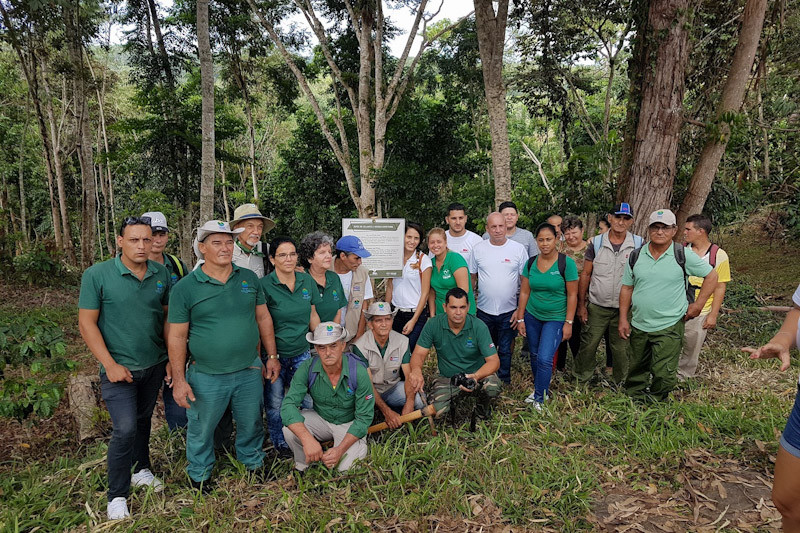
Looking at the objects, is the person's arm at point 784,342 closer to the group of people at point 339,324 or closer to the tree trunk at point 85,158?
the group of people at point 339,324

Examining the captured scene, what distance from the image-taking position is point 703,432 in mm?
3898

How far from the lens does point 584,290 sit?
193 inches

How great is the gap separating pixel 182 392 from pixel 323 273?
1.46m

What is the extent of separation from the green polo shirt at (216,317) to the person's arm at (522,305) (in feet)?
8.66

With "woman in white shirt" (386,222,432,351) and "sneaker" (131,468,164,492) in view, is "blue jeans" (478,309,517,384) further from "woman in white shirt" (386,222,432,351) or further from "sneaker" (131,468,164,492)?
"sneaker" (131,468,164,492)

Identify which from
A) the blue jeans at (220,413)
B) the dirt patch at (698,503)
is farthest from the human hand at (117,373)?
the dirt patch at (698,503)

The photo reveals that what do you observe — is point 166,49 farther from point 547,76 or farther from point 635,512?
point 635,512

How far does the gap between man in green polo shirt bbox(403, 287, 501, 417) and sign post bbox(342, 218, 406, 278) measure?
1102 mm

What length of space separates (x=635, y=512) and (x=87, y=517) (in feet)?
11.8

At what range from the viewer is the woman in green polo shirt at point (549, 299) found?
450cm

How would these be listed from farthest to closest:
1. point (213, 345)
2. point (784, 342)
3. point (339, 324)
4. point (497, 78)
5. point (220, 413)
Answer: point (497, 78) → point (339, 324) → point (220, 413) → point (213, 345) → point (784, 342)

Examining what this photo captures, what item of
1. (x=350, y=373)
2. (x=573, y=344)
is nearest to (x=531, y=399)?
(x=573, y=344)

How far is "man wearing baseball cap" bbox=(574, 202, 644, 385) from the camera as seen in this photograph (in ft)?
15.3

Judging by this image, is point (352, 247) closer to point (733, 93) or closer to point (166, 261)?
point (166, 261)
